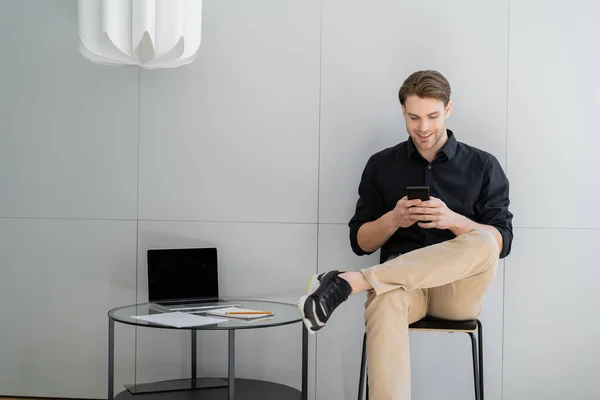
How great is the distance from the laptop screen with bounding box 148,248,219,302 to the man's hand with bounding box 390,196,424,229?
0.95m

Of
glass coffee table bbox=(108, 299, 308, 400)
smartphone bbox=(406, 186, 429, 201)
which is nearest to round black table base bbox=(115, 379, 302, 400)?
glass coffee table bbox=(108, 299, 308, 400)

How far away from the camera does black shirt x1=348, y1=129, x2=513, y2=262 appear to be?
305cm

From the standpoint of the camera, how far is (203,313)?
114 inches

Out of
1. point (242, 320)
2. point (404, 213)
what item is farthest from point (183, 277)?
point (404, 213)

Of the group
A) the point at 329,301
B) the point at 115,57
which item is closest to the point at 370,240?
the point at 329,301

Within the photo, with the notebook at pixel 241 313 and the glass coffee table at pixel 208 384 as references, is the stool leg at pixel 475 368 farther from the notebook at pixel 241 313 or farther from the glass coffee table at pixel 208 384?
the notebook at pixel 241 313

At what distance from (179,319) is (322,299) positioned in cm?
61

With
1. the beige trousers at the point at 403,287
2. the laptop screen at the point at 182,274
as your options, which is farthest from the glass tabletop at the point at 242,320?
the beige trousers at the point at 403,287

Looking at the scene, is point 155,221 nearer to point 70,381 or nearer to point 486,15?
point 70,381

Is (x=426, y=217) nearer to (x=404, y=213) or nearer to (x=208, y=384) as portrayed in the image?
(x=404, y=213)

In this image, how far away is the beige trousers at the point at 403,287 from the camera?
96.9 inches

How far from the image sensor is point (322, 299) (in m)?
2.50

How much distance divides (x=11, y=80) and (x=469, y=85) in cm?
232

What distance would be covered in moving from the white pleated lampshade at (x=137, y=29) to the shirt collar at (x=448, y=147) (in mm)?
1058
